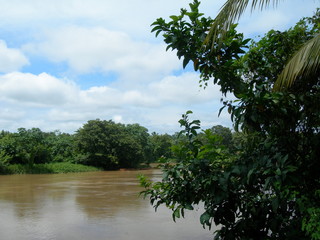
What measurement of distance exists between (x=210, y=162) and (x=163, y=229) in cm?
399

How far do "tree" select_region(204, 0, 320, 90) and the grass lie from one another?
75.8 feet

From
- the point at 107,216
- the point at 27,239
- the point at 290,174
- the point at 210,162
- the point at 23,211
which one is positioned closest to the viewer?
the point at 290,174

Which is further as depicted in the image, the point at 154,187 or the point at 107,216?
the point at 107,216

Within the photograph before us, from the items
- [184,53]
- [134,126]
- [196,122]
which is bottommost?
[196,122]

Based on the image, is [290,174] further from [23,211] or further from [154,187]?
[23,211]

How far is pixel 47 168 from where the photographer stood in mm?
24562

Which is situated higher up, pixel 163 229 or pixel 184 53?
pixel 184 53

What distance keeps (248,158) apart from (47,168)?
2420 centimetres

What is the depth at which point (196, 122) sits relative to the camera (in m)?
2.32

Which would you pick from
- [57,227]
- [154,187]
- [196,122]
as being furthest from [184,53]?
[57,227]

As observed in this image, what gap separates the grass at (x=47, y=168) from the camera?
23078 mm

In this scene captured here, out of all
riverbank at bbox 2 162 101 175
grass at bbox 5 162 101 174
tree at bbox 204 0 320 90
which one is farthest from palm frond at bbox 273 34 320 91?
grass at bbox 5 162 101 174

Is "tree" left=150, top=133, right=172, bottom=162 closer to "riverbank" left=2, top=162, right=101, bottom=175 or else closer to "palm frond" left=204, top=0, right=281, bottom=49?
"riverbank" left=2, top=162, right=101, bottom=175

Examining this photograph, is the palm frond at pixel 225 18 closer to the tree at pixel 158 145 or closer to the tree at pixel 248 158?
the tree at pixel 248 158
